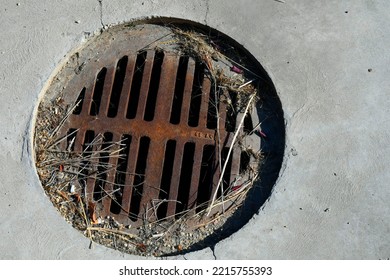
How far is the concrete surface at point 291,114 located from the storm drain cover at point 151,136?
0.08 m

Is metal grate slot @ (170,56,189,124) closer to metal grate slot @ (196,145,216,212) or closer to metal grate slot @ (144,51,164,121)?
metal grate slot @ (144,51,164,121)

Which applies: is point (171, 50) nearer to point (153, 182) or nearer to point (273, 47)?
point (273, 47)

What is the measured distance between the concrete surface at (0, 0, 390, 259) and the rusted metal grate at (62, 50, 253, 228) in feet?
0.70

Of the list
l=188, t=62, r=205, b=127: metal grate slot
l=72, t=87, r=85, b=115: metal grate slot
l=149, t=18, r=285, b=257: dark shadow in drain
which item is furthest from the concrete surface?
l=188, t=62, r=205, b=127: metal grate slot

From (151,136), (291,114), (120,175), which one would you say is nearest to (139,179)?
(120,175)

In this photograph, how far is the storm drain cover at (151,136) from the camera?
2.54 meters

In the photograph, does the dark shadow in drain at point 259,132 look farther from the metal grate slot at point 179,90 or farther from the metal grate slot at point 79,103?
the metal grate slot at point 79,103

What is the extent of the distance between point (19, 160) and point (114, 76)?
613mm

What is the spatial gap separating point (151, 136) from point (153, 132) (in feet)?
0.07

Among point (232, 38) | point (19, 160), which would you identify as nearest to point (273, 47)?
point (232, 38)

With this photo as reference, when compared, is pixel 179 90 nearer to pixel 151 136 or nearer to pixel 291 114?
pixel 151 136

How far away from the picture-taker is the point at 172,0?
2857 mm

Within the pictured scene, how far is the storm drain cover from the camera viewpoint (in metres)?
2.54
